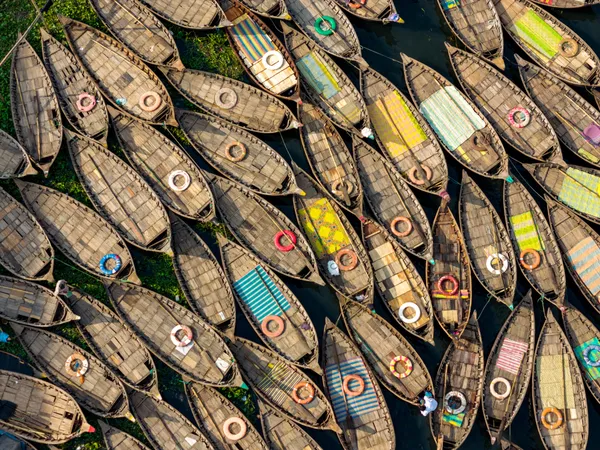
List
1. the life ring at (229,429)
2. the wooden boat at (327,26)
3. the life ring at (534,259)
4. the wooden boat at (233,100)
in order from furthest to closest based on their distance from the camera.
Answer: the wooden boat at (327,26), the wooden boat at (233,100), the life ring at (534,259), the life ring at (229,429)

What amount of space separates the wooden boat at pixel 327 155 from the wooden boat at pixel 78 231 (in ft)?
56.1

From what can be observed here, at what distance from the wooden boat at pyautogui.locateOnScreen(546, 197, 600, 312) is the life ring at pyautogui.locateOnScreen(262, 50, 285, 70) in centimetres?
2541

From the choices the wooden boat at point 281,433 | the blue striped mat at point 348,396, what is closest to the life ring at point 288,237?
the blue striped mat at point 348,396

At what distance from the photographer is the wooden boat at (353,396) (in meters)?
55.9

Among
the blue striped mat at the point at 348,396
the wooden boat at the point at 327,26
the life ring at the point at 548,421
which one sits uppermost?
the wooden boat at the point at 327,26

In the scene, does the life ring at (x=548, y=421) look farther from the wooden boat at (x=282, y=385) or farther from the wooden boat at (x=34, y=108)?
the wooden boat at (x=34, y=108)

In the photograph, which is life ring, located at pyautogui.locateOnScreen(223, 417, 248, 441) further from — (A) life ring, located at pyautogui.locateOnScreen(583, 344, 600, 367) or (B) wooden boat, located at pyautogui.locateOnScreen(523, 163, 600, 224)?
(B) wooden boat, located at pyautogui.locateOnScreen(523, 163, 600, 224)

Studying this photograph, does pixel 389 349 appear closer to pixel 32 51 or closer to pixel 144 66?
pixel 144 66

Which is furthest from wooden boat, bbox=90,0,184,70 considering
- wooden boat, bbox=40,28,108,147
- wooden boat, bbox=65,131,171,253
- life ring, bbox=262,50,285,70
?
wooden boat, bbox=65,131,171,253

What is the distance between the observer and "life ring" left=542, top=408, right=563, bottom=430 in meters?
56.8

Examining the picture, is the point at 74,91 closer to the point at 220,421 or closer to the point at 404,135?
the point at 404,135

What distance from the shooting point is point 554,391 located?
57.4 meters

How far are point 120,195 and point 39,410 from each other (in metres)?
17.8

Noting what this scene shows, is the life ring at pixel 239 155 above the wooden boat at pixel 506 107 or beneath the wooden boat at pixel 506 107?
above
